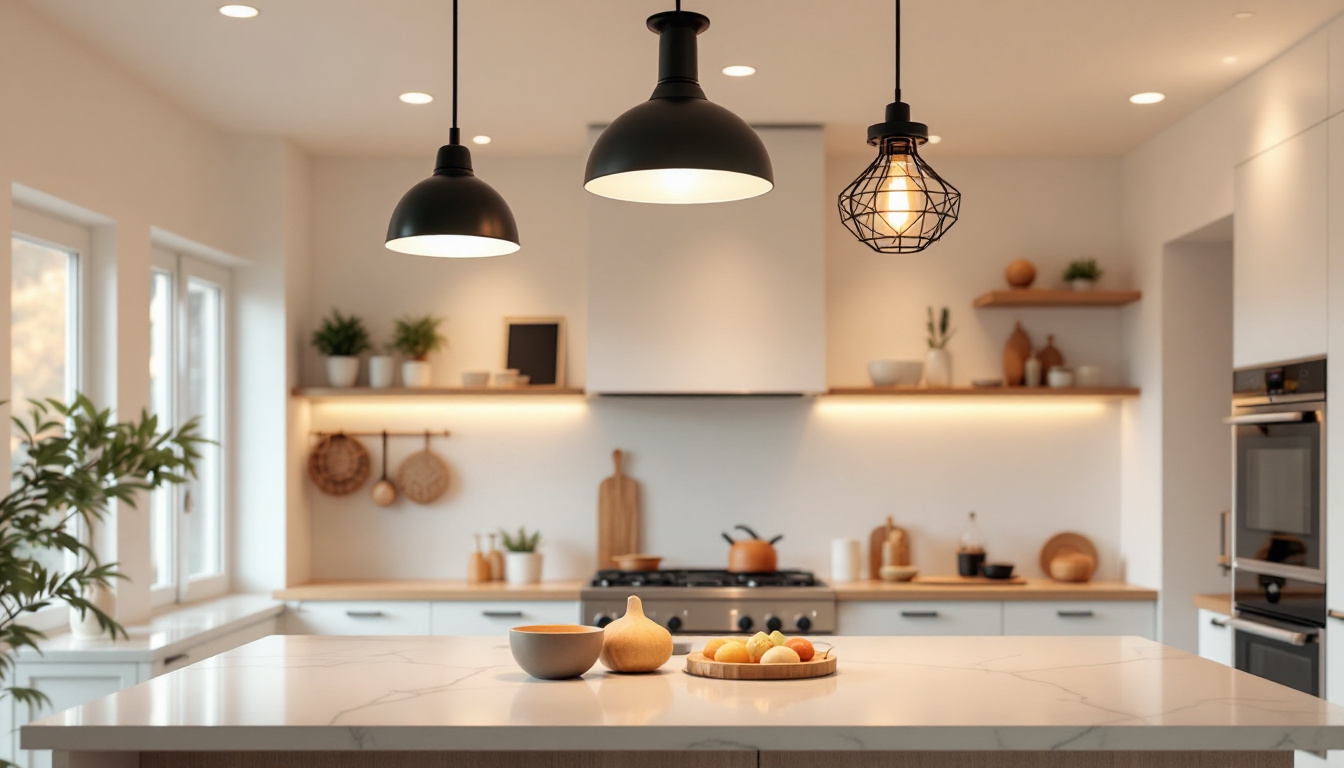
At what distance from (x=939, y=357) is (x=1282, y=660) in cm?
195

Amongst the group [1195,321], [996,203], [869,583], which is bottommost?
[869,583]

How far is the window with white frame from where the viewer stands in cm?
478

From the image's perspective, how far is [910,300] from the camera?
18.2 ft

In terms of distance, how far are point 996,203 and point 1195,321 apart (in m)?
1.02

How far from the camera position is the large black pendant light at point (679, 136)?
88.5 inches

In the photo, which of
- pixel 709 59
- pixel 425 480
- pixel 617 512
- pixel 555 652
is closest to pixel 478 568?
pixel 425 480

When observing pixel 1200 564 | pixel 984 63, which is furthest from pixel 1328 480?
pixel 984 63

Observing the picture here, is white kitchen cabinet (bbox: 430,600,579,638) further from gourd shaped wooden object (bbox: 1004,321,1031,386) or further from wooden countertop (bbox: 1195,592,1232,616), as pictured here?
wooden countertop (bbox: 1195,592,1232,616)

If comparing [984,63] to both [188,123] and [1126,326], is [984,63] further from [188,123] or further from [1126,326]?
[188,123]

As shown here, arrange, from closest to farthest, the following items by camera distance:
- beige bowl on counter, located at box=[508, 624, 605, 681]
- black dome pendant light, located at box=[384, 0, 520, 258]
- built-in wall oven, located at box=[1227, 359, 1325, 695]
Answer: beige bowl on counter, located at box=[508, 624, 605, 681] → black dome pendant light, located at box=[384, 0, 520, 258] → built-in wall oven, located at box=[1227, 359, 1325, 695]

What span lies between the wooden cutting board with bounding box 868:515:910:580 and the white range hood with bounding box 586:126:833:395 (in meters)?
0.79

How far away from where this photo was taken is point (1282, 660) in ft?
12.8

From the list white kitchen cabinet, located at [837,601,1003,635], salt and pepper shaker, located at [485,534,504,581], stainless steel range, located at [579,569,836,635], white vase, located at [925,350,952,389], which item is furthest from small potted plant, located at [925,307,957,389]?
salt and pepper shaker, located at [485,534,504,581]

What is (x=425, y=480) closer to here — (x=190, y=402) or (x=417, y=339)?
(x=417, y=339)
